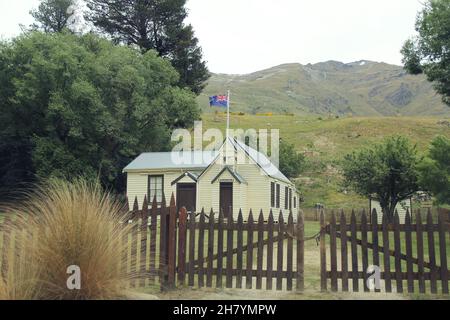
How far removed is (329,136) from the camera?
69.8 metres

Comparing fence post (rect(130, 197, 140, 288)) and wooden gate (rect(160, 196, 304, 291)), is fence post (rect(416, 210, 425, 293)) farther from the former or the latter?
fence post (rect(130, 197, 140, 288))

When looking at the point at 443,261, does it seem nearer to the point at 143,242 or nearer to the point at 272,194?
the point at 143,242

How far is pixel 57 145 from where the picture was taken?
29969 mm

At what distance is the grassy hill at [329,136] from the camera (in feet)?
169

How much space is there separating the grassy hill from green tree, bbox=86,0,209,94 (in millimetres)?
18088

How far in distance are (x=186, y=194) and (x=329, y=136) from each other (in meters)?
45.8

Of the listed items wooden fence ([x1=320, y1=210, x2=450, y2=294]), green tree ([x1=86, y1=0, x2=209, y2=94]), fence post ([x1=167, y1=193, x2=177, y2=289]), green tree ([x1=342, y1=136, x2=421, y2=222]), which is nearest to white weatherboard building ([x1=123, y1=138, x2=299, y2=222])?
green tree ([x1=342, y1=136, x2=421, y2=222])

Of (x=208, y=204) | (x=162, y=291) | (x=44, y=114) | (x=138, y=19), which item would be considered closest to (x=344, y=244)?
(x=162, y=291)

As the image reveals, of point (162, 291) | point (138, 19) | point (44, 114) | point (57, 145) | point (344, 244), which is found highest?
point (138, 19)

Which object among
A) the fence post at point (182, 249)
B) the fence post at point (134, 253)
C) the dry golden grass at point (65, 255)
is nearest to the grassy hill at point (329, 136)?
the fence post at point (182, 249)

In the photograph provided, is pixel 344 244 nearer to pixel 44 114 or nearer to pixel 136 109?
pixel 136 109

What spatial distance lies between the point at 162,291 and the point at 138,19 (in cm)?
3861

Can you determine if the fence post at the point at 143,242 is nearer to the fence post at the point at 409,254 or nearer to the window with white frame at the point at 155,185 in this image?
the fence post at the point at 409,254

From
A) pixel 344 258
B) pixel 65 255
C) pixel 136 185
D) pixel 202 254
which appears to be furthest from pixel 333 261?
pixel 136 185
